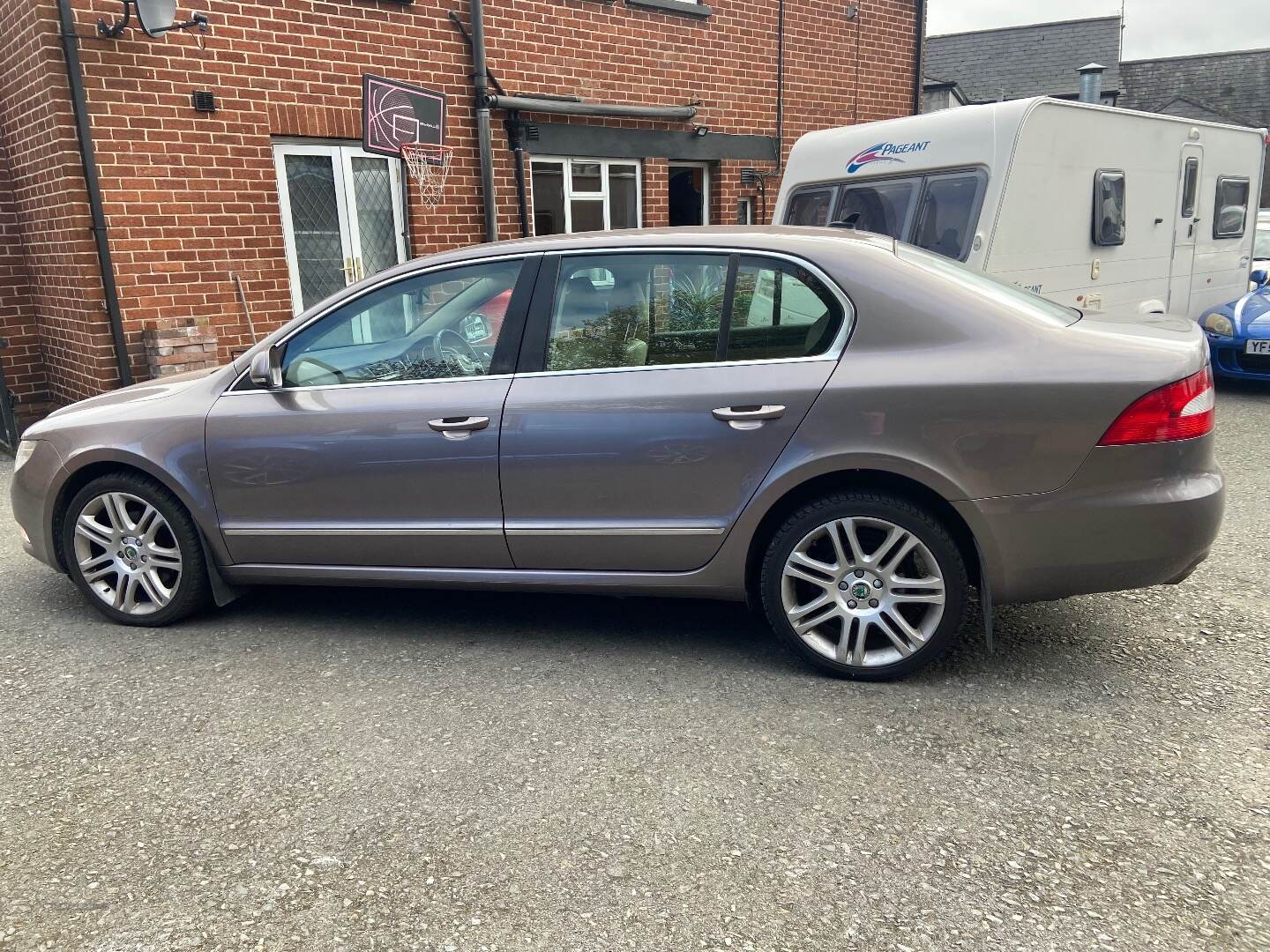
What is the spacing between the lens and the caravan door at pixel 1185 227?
354 inches

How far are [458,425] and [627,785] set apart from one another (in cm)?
149

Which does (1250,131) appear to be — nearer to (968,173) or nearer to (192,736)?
(968,173)

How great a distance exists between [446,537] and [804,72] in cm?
966

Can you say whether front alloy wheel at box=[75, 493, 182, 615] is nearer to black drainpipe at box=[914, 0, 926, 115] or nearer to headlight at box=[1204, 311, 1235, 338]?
headlight at box=[1204, 311, 1235, 338]

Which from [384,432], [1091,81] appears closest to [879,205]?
[384,432]

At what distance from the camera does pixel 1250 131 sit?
10.2m

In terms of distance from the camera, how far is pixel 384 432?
369 centimetres

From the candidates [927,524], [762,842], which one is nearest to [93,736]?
[762,842]

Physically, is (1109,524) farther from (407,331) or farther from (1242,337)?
(1242,337)

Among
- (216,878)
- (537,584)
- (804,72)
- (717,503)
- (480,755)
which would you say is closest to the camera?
(216,878)

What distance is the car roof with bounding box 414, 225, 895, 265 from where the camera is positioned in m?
3.53

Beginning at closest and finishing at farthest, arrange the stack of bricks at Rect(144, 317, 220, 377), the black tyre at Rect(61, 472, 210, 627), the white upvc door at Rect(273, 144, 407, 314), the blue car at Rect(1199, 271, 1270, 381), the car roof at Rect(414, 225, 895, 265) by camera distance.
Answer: the car roof at Rect(414, 225, 895, 265) → the black tyre at Rect(61, 472, 210, 627) → the stack of bricks at Rect(144, 317, 220, 377) → the white upvc door at Rect(273, 144, 407, 314) → the blue car at Rect(1199, 271, 1270, 381)

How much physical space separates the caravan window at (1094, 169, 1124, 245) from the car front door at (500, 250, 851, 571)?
544 centimetres

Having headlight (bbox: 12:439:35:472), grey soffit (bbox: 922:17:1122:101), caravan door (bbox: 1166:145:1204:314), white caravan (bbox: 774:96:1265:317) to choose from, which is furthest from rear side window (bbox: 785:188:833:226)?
grey soffit (bbox: 922:17:1122:101)
